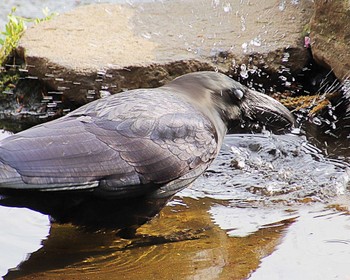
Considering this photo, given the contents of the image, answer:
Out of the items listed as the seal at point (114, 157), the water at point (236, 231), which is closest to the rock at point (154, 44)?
the water at point (236, 231)

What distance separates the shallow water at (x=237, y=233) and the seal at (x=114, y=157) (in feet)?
0.71

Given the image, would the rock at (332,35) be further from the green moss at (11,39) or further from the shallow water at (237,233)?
the green moss at (11,39)

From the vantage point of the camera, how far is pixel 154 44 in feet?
22.1

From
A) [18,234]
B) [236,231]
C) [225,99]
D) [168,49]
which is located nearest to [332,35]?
[168,49]

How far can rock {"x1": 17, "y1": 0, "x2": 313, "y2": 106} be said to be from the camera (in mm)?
6344

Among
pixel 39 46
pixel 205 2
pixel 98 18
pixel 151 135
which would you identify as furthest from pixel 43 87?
pixel 151 135

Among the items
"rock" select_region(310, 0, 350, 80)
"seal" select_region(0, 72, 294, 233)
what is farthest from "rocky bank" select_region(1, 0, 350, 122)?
"seal" select_region(0, 72, 294, 233)

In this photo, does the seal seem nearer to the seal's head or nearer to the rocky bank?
the seal's head

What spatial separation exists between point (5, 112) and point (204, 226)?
252 centimetres

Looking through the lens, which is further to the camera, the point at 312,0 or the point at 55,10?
the point at 55,10

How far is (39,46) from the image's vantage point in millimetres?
6621

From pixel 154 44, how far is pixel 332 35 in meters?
1.38

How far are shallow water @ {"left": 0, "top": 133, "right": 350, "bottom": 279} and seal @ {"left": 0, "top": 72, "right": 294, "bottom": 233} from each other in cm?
22

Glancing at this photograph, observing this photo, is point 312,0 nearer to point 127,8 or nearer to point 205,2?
point 205,2
